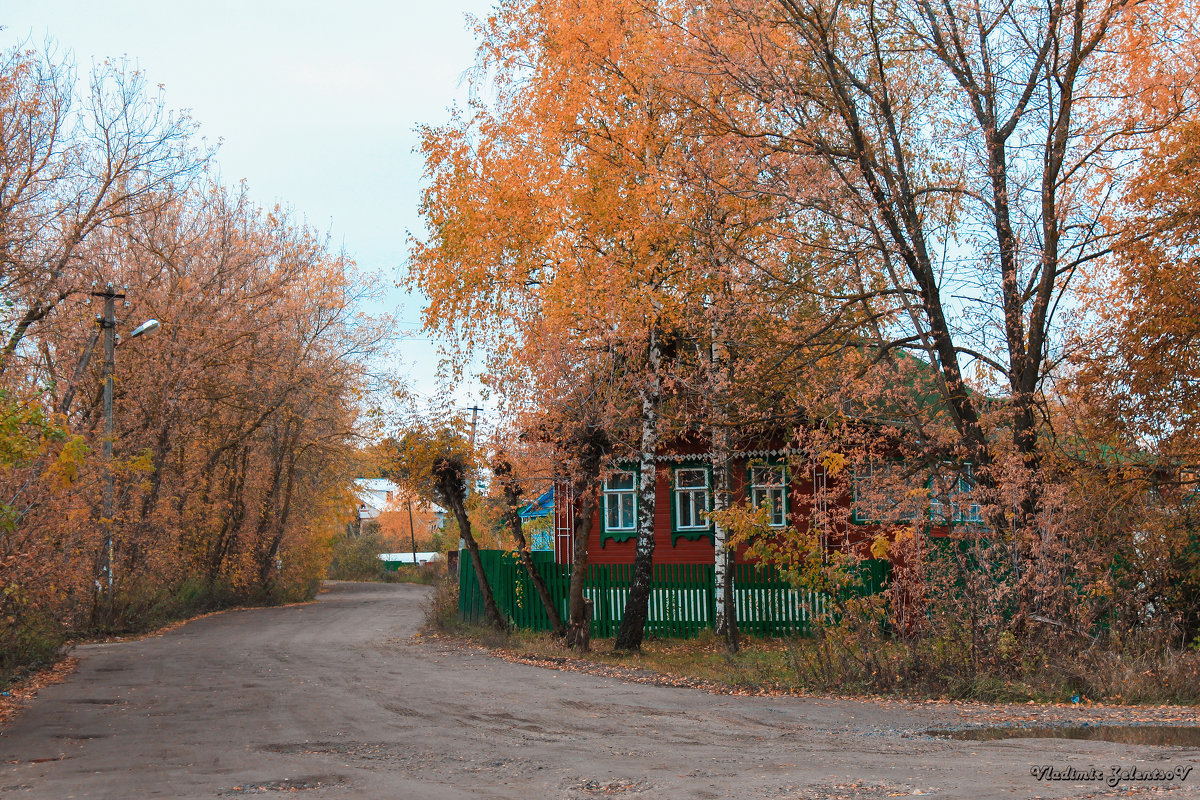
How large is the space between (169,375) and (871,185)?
16.7 metres

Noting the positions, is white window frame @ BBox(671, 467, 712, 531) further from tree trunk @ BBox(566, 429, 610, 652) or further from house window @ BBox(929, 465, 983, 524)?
house window @ BBox(929, 465, 983, 524)

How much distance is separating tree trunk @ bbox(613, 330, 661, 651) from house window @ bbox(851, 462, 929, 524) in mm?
4501

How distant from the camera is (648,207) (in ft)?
52.4

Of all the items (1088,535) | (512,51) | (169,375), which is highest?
(512,51)

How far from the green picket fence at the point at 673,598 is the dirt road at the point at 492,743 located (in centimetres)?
467

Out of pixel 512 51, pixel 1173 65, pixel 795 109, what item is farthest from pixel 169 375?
pixel 1173 65

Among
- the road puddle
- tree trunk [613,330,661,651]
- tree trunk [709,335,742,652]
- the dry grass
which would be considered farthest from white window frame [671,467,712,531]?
the road puddle

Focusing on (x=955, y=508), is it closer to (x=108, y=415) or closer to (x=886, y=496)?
(x=886, y=496)

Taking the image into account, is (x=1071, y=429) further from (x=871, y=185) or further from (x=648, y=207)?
(x=648, y=207)

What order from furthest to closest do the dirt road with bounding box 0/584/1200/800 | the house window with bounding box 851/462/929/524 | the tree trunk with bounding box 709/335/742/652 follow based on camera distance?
the tree trunk with bounding box 709/335/742/652 → the house window with bounding box 851/462/929/524 → the dirt road with bounding box 0/584/1200/800

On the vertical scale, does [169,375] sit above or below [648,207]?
below

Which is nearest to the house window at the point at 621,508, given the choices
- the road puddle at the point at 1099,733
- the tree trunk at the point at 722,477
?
the tree trunk at the point at 722,477

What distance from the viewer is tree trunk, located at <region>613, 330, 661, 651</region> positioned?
16297 mm

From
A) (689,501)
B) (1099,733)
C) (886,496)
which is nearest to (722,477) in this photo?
(886,496)
